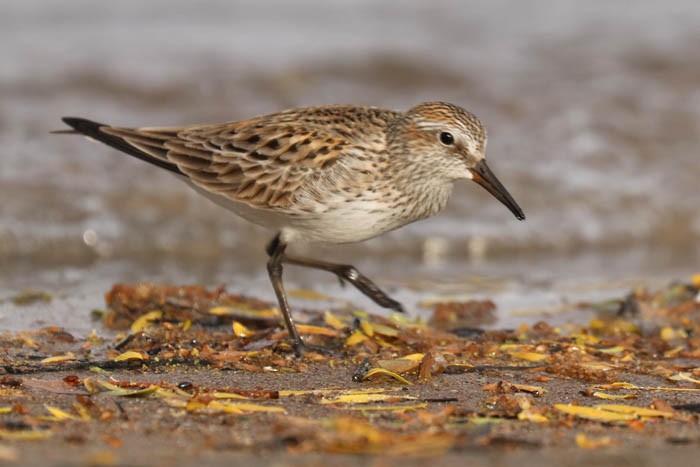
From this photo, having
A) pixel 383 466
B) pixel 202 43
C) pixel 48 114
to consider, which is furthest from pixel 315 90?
pixel 383 466

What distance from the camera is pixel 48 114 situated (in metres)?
11.6

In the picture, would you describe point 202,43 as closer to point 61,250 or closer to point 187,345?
point 61,250

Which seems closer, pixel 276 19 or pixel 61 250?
pixel 61 250

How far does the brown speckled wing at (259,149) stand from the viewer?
688 centimetres

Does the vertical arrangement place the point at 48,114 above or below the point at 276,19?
below

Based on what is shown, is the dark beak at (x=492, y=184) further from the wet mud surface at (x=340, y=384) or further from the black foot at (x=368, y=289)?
the black foot at (x=368, y=289)

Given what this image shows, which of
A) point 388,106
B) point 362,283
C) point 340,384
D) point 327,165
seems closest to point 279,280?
point 362,283

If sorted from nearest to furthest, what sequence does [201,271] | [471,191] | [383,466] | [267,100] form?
[383,466] → [201,271] → [471,191] → [267,100]

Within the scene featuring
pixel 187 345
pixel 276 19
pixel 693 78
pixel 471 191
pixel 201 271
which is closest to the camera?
pixel 187 345

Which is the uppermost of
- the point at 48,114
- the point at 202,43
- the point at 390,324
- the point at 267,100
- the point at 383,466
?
the point at 202,43

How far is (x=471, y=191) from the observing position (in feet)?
37.5

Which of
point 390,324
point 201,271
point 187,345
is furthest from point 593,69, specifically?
point 187,345

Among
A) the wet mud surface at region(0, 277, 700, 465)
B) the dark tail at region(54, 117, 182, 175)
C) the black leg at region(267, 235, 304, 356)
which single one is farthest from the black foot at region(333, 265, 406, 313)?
the dark tail at region(54, 117, 182, 175)

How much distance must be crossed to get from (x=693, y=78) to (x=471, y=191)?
13.3 feet
